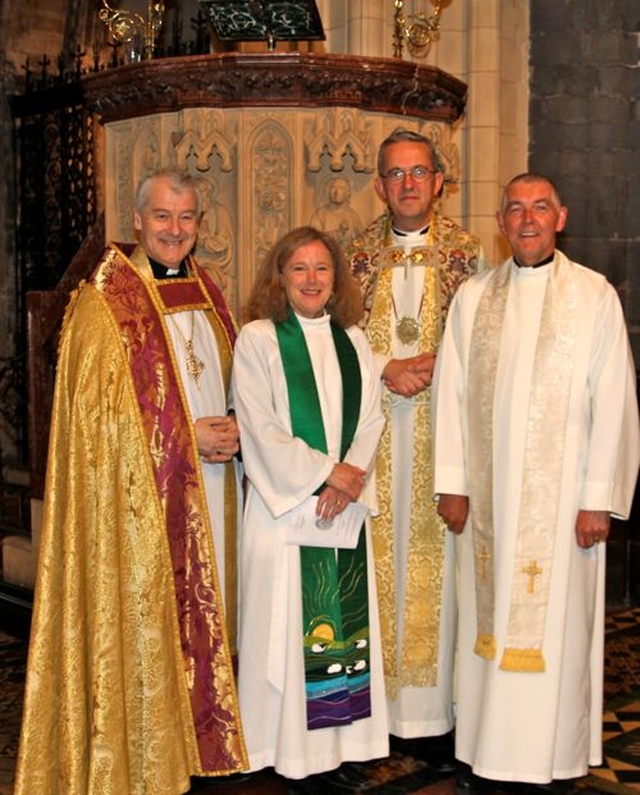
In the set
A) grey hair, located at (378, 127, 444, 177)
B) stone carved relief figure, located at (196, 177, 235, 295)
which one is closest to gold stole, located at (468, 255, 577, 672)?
grey hair, located at (378, 127, 444, 177)

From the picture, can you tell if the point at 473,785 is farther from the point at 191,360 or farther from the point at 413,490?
the point at 191,360

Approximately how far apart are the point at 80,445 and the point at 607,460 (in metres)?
1.62

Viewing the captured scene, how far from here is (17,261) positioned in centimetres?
965

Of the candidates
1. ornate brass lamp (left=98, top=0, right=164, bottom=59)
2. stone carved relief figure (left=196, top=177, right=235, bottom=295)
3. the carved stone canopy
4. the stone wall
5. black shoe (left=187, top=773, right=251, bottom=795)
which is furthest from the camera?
the stone wall

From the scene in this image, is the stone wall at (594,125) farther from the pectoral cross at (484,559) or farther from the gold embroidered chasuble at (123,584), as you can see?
the gold embroidered chasuble at (123,584)

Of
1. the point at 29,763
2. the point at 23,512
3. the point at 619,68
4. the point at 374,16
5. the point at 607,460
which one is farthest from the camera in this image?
the point at 23,512

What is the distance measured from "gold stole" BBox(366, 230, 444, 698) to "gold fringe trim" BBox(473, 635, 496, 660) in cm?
39

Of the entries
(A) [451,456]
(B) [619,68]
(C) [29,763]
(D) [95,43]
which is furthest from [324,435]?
(D) [95,43]

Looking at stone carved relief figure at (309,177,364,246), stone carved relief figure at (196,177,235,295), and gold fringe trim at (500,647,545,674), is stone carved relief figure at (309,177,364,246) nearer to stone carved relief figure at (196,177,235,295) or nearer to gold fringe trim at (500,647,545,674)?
stone carved relief figure at (196,177,235,295)

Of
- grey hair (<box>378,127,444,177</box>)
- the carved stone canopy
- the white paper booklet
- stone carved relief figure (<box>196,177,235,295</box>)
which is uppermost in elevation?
the carved stone canopy

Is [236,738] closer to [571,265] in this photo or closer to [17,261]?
[571,265]

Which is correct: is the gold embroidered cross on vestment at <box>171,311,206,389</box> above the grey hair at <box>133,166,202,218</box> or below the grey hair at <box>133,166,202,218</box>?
below

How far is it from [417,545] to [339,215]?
132cm

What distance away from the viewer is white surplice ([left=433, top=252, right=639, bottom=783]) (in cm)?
393
